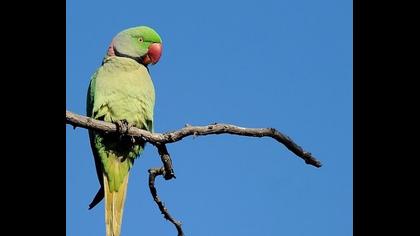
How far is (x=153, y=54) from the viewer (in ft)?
17.5

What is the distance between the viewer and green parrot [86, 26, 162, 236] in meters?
4.51

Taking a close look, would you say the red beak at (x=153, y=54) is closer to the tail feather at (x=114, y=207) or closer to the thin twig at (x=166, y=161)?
the tail feather at (x=114, y=207)

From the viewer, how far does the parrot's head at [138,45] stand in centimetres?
526

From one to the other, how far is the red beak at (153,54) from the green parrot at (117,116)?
6.5 inches

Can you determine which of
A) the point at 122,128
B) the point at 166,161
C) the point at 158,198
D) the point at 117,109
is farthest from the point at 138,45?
the point at 158,198

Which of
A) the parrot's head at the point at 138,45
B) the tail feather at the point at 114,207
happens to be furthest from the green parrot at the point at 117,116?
the parrot's head at the point at 138,45

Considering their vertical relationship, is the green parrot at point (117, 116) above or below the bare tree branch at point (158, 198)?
above

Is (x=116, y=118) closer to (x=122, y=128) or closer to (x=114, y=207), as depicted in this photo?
(x=122, y=128)

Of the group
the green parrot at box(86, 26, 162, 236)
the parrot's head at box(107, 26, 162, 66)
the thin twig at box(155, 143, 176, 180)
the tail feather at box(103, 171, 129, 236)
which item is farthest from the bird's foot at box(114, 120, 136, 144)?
the parrot's head at box(107, 26, 162, 66)

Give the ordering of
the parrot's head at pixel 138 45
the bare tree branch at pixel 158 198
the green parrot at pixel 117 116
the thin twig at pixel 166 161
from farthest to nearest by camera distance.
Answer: the parrot's head at pixel 138 45, the green parrot at pixel 117 116, the thin twig at pixel 166 161, the bare tree branch at pixel 158 198
